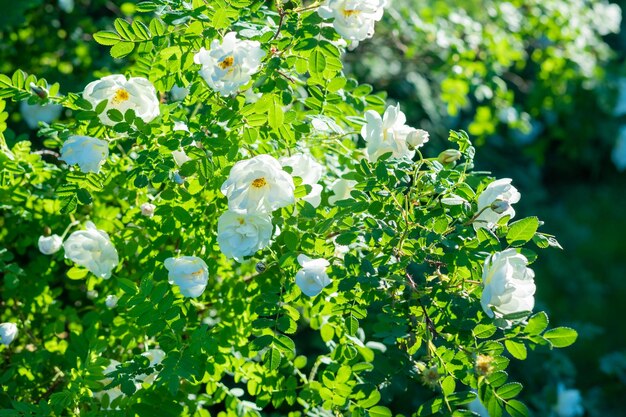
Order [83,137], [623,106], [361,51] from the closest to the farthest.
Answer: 1. [83,137]
2. [361,51]
3. [623,106]

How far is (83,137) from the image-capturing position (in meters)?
1.46

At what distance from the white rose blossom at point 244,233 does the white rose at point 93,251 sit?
32 centimetres

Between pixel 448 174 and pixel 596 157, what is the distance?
4.21 m

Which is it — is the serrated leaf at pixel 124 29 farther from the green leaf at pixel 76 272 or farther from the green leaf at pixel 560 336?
the green leaf at pixel 560 336

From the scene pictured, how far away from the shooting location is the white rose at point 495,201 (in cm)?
141

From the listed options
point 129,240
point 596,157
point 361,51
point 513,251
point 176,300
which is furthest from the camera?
point 596,157

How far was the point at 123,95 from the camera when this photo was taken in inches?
60.4

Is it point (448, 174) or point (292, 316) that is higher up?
point (448, 174)

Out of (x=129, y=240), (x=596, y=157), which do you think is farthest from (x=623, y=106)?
(x=129, y=240)

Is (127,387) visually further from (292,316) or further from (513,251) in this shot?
(513,251)

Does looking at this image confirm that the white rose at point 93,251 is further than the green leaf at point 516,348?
Yes

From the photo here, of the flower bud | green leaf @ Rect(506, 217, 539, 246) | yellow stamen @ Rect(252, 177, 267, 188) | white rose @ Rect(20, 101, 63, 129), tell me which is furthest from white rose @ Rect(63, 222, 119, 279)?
white rose @ Rect(20, 101, 63, 129)

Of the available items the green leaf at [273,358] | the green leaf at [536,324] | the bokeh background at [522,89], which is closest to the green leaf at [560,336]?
the green leaf at [536,324]

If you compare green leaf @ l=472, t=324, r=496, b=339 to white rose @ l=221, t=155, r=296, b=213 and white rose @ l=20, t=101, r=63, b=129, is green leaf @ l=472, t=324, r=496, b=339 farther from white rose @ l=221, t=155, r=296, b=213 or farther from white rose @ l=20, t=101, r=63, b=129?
white rose @ l=20, t=101, r=63, b=129
